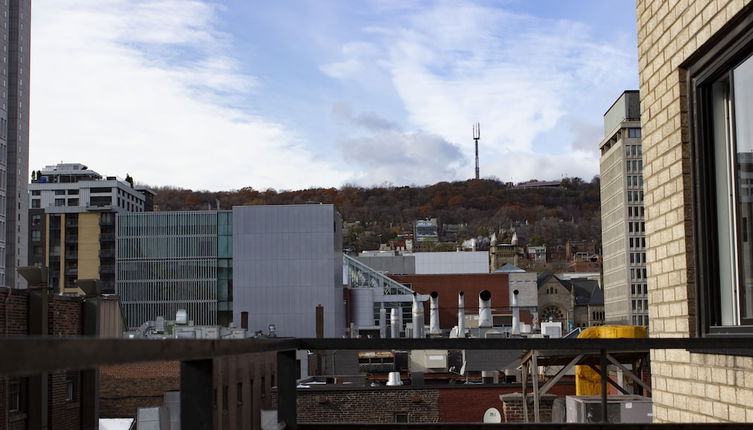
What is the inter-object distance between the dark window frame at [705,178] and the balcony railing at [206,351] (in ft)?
6.89

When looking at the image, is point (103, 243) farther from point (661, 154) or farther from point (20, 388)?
point (661, 154)

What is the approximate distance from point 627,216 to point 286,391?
10772 cm

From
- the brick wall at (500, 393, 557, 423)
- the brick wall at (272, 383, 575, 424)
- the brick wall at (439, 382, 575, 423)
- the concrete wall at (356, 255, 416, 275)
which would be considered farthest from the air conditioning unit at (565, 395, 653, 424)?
the concrete wall at (356, 255, 416, 275)

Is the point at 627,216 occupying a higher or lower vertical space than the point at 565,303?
higher

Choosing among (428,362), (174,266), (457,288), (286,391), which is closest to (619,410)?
(286,391)

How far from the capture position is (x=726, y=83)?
5902 mm

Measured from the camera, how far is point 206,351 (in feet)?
7.54

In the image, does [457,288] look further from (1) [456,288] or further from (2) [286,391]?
(2) [286,391]

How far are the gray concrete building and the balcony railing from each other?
218 ft

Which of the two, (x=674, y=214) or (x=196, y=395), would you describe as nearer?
(x=196, y=395)

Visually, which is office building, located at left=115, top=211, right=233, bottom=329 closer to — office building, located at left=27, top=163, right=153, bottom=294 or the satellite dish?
office building, located at left=27, top=163, right=153, bottom=294

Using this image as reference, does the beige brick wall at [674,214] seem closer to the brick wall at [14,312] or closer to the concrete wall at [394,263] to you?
the brick wall at [14,312]

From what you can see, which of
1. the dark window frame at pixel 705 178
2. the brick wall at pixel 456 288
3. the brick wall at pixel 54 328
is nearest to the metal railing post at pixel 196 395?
the dark window frame at pixel 705 178

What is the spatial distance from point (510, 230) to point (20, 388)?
152 meters
